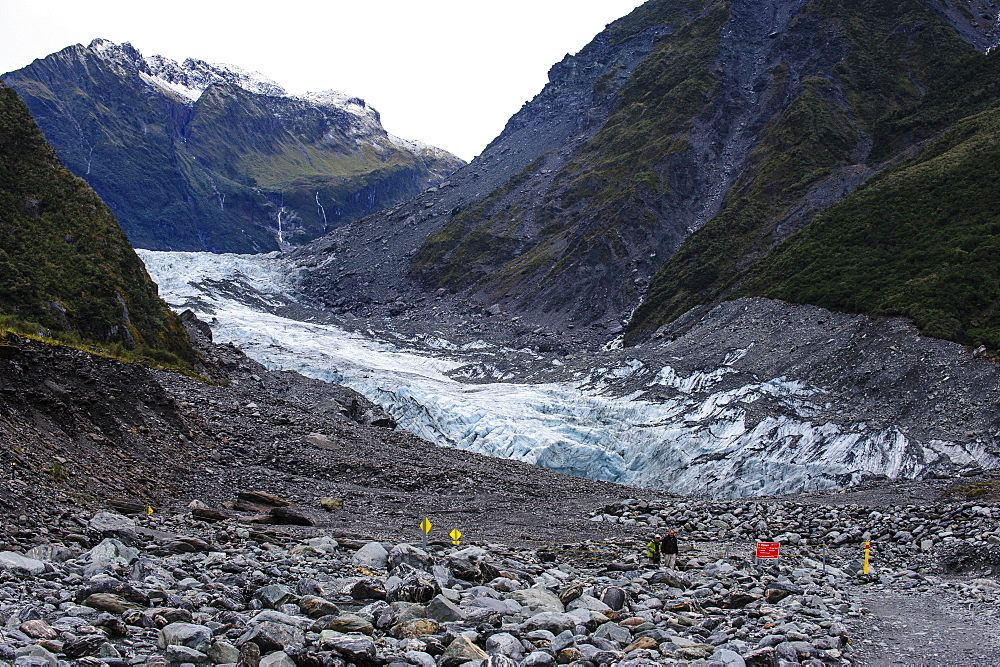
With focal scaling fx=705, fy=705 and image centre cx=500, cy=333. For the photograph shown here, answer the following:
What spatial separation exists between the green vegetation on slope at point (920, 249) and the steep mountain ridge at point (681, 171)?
9.87m

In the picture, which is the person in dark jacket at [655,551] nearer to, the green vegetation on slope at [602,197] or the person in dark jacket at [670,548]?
the person in dark jacket at [670,548]

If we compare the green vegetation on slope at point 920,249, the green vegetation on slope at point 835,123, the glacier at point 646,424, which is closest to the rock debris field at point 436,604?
the glacier at point 646,424

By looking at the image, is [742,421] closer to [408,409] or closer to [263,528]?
[408,409]

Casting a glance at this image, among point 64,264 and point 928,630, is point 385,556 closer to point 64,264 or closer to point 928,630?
point 928,630

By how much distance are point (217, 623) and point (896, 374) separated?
3052 cm

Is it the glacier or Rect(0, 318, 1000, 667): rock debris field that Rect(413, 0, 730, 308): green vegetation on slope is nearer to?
the glacier

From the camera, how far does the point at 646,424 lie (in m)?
36.0

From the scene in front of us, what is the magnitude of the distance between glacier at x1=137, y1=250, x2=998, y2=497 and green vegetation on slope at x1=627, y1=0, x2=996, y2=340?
17.4 metres

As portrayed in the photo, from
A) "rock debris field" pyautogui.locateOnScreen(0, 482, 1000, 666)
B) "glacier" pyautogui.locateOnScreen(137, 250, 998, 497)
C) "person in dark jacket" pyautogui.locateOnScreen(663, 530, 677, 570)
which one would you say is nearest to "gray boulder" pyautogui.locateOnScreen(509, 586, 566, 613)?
"rock debris field" pyautogui.locateOnScreen(0, 482, 1000, 666)

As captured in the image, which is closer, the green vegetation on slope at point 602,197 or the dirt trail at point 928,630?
the dirt trail at point 928,630

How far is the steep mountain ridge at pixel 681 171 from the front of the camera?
222ft

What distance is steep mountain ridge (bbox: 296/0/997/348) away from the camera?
67562mm

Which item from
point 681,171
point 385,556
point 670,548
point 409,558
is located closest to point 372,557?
point 385,556

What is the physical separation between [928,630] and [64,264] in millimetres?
25631
